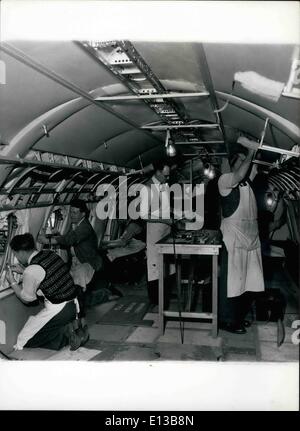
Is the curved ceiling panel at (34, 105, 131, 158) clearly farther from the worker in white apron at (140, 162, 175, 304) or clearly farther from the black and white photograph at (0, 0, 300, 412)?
the worker in white apron at (140, 162, 175, 304)

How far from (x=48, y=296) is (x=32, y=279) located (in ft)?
1.13

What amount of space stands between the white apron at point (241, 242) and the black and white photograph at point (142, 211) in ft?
0.06

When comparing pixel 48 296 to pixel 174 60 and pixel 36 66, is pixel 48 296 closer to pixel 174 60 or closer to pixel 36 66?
pixel 36 66

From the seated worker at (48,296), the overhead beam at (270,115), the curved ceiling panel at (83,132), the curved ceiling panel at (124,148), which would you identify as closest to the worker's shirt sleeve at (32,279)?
the seated worker at (48,296)

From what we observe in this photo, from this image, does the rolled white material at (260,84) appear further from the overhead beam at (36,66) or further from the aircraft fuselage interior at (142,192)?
the overhead beam at (36,66)

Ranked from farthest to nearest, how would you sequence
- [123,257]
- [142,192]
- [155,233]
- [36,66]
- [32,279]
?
1. [123,257]
2. [142,192]
3. [155,233]
4. [32,279]
5. [36,66]

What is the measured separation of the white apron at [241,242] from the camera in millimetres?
5758

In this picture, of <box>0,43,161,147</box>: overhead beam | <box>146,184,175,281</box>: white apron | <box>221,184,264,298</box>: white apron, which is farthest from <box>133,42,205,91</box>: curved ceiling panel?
<box>146,184,175,281</box>: white apron

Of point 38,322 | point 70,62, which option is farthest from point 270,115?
point 38,322

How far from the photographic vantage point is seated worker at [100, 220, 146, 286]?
367 inches

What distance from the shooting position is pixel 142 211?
7.35 meters

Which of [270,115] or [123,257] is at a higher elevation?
[270,115]

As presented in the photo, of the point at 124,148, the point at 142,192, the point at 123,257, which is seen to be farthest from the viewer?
the point at 123,257

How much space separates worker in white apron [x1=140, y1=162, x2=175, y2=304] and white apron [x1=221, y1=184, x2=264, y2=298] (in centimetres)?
165
